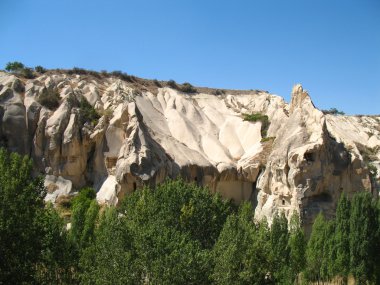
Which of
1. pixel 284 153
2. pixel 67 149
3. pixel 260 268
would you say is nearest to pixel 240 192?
pixel 284 153

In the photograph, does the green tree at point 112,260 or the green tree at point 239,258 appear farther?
the green tree at point 239,258

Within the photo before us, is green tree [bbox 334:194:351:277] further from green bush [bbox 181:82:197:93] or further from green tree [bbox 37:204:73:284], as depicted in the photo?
green bush [bbox 181:82:197:93]

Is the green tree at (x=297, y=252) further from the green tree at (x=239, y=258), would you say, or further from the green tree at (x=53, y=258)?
the green tree at (x=53, y=258)

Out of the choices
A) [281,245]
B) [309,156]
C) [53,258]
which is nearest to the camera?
[53,258]

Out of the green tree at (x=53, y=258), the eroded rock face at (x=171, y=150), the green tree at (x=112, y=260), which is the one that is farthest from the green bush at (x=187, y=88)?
the green tree at (x=112, y=260)

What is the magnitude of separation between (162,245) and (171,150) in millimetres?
29150

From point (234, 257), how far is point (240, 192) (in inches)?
1114

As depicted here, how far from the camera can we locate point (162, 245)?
17922 millimetres

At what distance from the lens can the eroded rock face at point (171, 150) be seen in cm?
4125

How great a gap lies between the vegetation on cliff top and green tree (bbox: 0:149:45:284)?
37 mm

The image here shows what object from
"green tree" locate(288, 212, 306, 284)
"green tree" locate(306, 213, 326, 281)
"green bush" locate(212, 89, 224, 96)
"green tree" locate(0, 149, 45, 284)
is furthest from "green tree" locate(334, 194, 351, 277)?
"green bush" locate(212, 89, 224, 96)

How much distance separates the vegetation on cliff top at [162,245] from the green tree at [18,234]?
4 cm

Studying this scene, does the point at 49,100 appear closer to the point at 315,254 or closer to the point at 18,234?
the point at 315,254

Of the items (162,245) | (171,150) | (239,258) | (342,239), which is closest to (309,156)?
(342,239)
